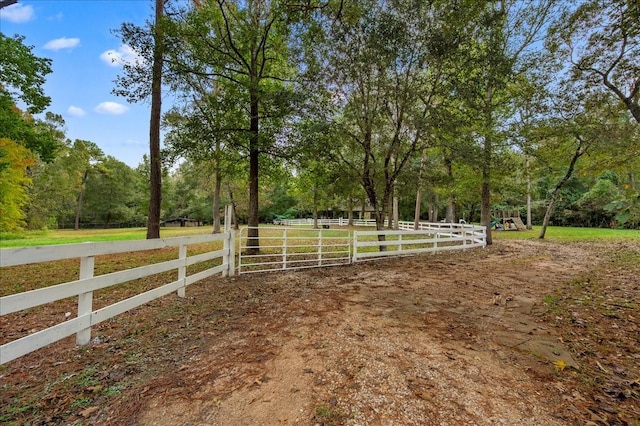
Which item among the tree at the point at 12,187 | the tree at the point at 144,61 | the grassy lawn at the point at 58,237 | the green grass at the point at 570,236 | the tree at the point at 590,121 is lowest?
the grassy lawn at the point at 58,237

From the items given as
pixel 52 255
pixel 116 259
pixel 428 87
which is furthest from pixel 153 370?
pixel 428 87

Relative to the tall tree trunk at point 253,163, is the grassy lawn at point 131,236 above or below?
below

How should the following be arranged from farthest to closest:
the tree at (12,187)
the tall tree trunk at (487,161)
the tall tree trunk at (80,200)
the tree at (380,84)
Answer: the tall tree trunk at (80,200) < the tree at (12,187) < the tall tree trunk at (487,161) < the tree at (380,84)

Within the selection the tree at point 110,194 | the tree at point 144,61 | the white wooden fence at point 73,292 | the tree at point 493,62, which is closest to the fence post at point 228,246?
the white wooden fence at point 73,292

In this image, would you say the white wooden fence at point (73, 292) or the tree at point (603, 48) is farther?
the tree at point (603, 48)

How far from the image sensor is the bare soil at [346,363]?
7.29 feet

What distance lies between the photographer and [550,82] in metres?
10.9

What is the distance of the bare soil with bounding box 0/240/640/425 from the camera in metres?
2.22

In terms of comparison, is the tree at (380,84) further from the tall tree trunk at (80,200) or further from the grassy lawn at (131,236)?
the tall tree trunk at (80,200)

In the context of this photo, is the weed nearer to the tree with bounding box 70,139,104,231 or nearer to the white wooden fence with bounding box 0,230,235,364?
the white wooden fence with bounding box 0,230,235,364

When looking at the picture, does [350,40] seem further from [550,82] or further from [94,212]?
[94,212]

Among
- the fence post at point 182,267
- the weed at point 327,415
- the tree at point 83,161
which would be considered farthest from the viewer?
the tree at point 83,161

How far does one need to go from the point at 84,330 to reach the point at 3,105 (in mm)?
Result: 10784

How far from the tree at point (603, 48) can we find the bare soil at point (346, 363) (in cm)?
Answer: 512
